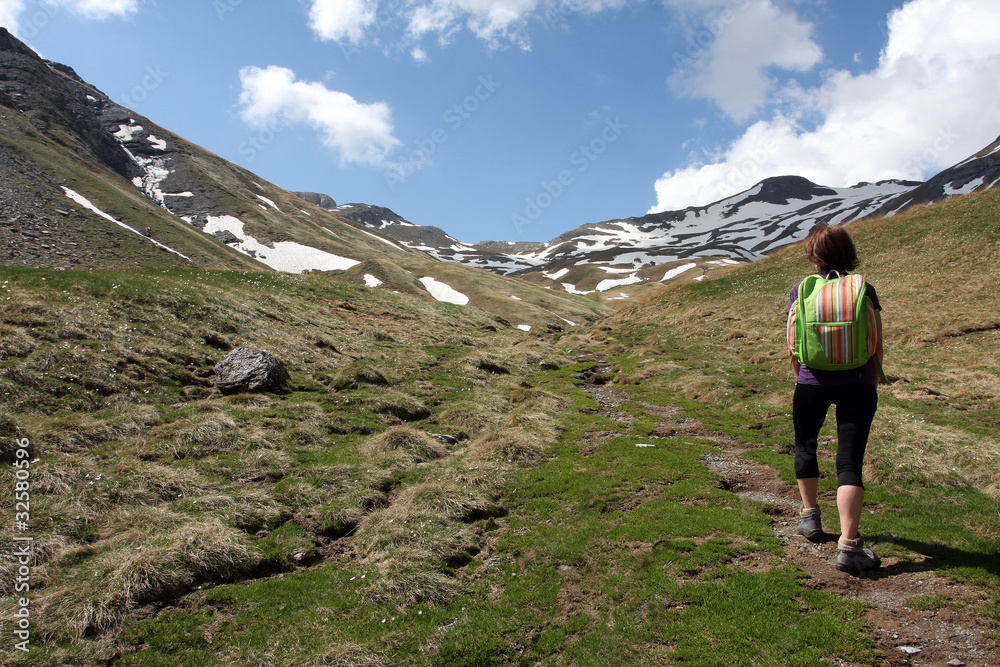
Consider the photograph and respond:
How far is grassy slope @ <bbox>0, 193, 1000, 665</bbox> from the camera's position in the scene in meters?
7.07

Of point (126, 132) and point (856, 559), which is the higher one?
point (126, 132)

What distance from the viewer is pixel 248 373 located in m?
19.5

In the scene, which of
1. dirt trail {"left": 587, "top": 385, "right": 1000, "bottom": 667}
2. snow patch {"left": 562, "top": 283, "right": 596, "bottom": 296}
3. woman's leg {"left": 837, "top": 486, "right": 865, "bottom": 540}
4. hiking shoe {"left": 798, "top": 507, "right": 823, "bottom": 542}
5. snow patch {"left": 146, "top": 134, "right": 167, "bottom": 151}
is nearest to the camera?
dirt trail {"left": 587, "top": 385, "right": 1000, "bottom": 667}

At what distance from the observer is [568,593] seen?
26.4 feet

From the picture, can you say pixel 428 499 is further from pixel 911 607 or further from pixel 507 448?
pixel 911 607

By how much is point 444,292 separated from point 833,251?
84097 millimetres

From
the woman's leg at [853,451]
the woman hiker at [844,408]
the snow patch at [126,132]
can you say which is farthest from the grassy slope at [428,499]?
the snow patch at [126,132]

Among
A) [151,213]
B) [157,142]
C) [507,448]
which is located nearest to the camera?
[507,448]

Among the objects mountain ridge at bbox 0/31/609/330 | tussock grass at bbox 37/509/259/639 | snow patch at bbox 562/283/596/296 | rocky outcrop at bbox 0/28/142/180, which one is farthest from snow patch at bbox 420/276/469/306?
rocky outcrop at bbox 0/28/142/180

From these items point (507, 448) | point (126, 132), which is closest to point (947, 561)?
point (507, 448)

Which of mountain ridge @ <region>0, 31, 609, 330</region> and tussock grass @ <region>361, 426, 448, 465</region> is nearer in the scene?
tussock grass @ <region>361, 426, 448, 465</region>

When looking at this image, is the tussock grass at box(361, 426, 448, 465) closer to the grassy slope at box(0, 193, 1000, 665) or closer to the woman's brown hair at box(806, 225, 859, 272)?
the grassy slope at box(0, 193, 1000, 665)

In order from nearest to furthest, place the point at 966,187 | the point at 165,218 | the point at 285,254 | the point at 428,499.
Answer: the point at 428,499, the point at 165,218, the point at 285,254, the point at 966,187

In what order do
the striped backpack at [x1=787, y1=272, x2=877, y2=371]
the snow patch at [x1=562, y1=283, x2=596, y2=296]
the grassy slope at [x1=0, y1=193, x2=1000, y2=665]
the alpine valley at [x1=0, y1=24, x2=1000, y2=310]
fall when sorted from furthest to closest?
the snow patch at [x1=562, y1=283, x2=596, y2=296]
the alpine valley at [x1=0, y1=24, x2=1000, y2=310]
the grassy slope at [x1=0, y1=193, x2=1000, y2=665]
the striped backpack at [x1=787, y1=272, x2=877, y2=371]
